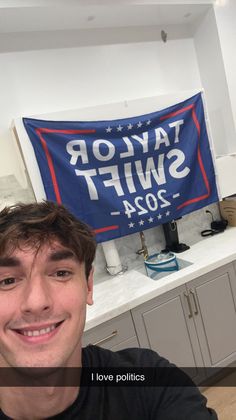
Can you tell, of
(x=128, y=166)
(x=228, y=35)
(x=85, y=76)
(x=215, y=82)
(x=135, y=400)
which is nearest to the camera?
(x=135, y=400)

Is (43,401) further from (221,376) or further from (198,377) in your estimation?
(221,376)

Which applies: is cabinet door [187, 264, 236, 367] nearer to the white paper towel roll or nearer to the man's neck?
the white paper towel roll

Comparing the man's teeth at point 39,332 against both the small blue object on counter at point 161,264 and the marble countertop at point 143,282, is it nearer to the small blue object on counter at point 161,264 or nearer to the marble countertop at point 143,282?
the marble countertop at point 143,282

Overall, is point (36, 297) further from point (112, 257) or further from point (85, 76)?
point (85, 76)

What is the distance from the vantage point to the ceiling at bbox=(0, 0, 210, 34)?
1939 millimetres

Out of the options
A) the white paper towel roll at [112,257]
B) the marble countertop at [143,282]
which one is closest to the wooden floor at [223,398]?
the marble countertop at [143,282]

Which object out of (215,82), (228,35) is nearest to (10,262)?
(215,82)

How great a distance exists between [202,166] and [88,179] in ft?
3.29

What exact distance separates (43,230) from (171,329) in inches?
58.3

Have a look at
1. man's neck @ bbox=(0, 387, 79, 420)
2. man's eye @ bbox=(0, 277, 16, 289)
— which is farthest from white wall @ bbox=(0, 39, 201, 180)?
man's neck @ bbox=(0, 387, 79, 420)

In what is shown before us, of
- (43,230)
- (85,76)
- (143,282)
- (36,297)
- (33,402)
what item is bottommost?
(143,282)

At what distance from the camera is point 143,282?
2092mm

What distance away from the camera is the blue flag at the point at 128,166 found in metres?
1.99

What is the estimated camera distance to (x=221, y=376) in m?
2.20
